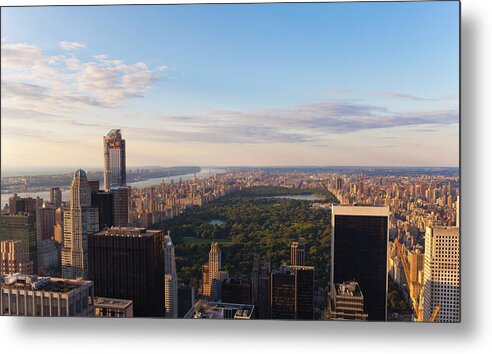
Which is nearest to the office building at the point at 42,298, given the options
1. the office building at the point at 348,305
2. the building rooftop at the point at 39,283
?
the building rooftop at the point at 39,283

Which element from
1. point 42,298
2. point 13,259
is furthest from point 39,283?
point 13,259

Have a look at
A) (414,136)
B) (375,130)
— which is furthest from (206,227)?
(414,136)

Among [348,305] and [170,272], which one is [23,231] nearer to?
[170,272]

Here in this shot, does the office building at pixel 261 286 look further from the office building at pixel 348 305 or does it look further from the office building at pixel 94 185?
the office building at pixel 94 185

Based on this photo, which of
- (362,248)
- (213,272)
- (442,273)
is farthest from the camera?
(213,272)

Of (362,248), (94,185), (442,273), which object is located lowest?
(442,273)

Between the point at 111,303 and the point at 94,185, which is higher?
the point at 94,185

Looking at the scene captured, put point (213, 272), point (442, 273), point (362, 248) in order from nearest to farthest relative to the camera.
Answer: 1. point (442, 273)
2. point (362, 248)
3. point (213, 272)
